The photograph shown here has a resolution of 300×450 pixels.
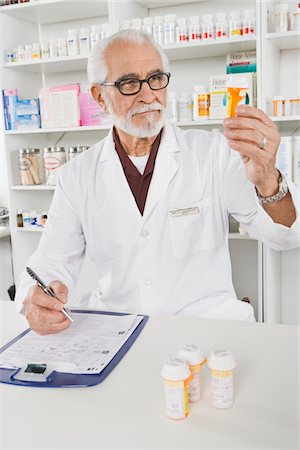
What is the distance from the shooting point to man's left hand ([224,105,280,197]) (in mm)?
1108

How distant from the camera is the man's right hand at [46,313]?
44.1 inches

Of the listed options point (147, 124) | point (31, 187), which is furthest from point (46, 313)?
point (31, 187)

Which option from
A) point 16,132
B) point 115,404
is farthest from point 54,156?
point 115,404

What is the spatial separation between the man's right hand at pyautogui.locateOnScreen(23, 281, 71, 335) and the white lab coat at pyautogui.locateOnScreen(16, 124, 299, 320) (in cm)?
31

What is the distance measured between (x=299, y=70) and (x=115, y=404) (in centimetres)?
217

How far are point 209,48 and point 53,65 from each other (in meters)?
0.94

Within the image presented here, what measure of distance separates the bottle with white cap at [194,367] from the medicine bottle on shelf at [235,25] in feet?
6.15

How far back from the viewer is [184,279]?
1.51 meters

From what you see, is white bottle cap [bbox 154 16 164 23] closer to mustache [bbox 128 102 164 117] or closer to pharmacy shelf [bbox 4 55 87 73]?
pharmacy shelf [bbox 4 55 87 73]

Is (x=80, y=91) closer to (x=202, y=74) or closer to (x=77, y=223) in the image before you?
(x=202, y=74)

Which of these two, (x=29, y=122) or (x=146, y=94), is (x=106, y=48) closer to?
(x=146, y=94)

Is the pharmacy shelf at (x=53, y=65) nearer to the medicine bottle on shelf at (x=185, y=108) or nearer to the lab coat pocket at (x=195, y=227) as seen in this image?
the medicine bottle on shelf at (x=185, y=108)

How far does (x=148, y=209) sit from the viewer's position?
1530 mm

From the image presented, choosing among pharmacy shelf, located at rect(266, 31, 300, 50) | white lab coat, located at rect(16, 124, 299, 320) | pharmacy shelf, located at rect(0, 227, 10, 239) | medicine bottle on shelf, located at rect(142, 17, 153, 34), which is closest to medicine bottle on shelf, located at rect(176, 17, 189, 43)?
medicine bottle on shelf, located at rect(142, 17, 153, 34)
